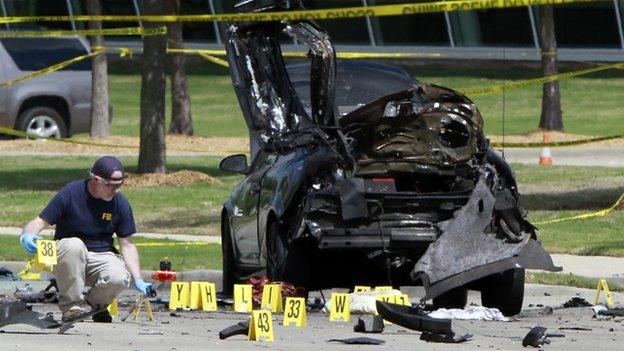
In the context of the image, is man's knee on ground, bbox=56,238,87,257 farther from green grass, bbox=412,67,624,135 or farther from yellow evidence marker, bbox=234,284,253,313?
green grass, bbox=412,67,624,135

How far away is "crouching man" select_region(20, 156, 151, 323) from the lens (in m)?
11.4

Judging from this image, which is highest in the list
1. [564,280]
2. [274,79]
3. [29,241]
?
[274,79]

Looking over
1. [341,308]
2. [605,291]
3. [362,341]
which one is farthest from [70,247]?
[605,291]

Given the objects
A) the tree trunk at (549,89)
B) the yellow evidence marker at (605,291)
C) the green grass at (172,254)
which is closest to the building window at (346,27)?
the tree trunk at (549,89)

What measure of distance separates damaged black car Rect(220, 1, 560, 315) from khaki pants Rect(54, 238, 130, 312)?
122cm

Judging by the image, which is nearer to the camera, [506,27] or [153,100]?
[153,100]

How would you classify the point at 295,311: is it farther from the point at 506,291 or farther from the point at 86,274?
the point at 506,291

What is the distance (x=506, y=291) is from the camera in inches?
486

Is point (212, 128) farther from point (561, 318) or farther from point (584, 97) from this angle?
point (561, 318)

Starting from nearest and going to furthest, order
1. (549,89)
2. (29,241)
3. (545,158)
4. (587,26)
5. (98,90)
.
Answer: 1. (29,241)
2. (545,158)
3. (98,90)
4. (549,89)
5. (587,26)

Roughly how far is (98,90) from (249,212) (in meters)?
16.2

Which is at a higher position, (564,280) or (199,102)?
(199,102)

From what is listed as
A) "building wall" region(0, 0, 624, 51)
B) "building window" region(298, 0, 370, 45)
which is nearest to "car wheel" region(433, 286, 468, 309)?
"building wall" region(0, 0, 624, 51)

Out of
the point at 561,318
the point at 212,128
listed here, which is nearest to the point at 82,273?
the point at 561,318
